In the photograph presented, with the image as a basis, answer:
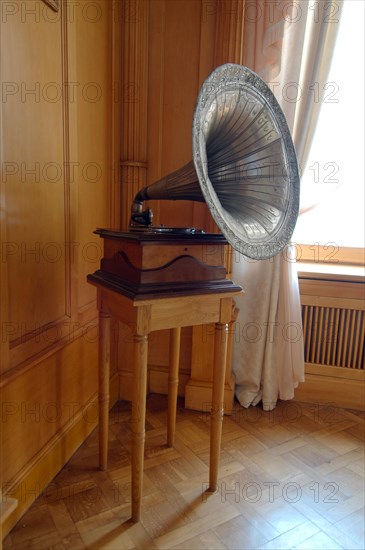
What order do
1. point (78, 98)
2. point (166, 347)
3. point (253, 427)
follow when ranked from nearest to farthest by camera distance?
point (78, 98), point (253, 427), point (166, 347)

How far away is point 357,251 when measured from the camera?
2.20m

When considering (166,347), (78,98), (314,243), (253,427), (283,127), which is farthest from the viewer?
(314,243)

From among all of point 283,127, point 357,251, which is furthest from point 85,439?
point 357,251

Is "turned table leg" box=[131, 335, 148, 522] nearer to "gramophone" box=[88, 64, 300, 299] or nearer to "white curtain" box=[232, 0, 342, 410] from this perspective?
"gramophone" box=[88, 64, 300, 299]

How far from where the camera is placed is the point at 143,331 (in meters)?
1.14

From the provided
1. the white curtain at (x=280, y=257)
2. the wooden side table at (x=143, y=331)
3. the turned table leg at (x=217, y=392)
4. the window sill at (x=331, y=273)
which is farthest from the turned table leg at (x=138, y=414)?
the window sill at (x=331, y=273)

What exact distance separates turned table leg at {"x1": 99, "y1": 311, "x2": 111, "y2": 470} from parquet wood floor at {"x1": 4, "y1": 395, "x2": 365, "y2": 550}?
0.28ft

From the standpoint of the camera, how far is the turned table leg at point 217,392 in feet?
4.41

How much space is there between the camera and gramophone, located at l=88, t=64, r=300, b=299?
43.9 inches

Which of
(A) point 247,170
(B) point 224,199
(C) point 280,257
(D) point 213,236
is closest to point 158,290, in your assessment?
(D) point 213,236

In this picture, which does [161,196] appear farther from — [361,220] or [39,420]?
[361,220]

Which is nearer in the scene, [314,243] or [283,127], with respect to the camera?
[283,127]

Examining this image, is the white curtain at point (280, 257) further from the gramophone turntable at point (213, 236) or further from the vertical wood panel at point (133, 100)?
the gramophone turntable at point (213, 236)

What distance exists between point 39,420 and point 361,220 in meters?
1.87
